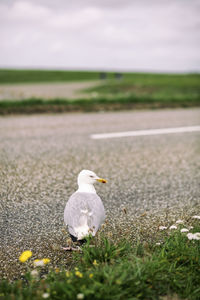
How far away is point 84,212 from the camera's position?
2080 millimetres

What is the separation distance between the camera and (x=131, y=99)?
888 centimetres

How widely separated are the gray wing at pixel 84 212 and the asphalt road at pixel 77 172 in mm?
311

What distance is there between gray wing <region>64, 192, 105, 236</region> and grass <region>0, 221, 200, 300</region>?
14cm

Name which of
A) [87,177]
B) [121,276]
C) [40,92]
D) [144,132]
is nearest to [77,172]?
[87,177]

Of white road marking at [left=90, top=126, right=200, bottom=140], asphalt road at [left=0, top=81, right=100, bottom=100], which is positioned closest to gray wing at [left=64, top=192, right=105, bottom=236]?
white road marking at [left=90, top=126, right=200, bottom=140]

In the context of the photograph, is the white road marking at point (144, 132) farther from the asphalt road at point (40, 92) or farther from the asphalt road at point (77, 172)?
the asphalt road at point (40, 92)

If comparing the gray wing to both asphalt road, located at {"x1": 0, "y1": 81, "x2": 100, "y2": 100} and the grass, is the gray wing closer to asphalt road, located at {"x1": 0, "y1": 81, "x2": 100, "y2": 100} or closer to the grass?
the grass

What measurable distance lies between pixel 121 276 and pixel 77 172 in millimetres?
2192

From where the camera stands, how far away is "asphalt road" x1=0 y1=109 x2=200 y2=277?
261cm

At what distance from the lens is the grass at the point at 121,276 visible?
169cm

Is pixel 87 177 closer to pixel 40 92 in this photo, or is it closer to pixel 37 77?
pixel 40 92

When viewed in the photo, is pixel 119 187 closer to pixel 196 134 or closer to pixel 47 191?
pixel 47 191

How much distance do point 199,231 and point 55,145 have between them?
10.1 feet

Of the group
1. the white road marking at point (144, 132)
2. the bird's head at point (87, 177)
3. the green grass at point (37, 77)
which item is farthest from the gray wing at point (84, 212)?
the green grass at point (37, 77)
